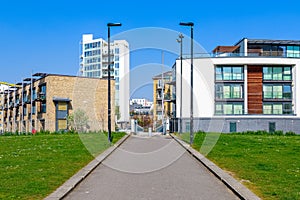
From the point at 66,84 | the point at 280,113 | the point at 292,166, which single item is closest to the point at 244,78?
the point at 280,113

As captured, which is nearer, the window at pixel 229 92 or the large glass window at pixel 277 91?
the window at pixel 229 92

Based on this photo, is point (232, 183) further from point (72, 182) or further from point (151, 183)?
point (72, 182)

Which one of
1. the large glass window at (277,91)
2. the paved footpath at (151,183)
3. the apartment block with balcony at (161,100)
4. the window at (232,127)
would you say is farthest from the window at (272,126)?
the paved footpath at (151,183)

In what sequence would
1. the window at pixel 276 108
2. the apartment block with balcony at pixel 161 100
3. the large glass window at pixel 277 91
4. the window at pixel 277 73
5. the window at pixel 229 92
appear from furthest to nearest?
the apartment block with balcony at pixel 161 100 < the window at pixel 277 73 < the large glass window at pixel 277 91 < the window at pixel 229 92 < the window at pixel 276 108

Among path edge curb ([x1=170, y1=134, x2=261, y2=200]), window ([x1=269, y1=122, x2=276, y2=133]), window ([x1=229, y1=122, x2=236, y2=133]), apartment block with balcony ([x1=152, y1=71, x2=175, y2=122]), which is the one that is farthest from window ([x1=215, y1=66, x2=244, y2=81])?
path edge curb ([x1=170, y1=134, x2=261, y2=200])

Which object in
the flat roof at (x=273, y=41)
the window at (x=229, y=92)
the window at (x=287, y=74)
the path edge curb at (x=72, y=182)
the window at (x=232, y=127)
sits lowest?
the window at (x=232, y=127)

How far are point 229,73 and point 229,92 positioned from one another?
2486 millimetres

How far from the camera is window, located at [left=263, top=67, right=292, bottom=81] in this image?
48.7 m

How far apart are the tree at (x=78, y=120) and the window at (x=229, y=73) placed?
1852cm

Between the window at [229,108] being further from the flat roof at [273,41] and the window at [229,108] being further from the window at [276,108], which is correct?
the flat roof at [273,41]

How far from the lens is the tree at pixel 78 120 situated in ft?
166

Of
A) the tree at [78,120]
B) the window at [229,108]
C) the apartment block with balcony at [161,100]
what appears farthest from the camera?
the apartment block with balcony at [161,100]

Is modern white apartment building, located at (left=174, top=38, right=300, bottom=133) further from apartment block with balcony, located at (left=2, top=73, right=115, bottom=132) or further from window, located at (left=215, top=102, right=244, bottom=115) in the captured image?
apartment block with balcony, located at (left=2, top=73, right=115, bottom=132)

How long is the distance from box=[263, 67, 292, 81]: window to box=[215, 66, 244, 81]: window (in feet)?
10.4
